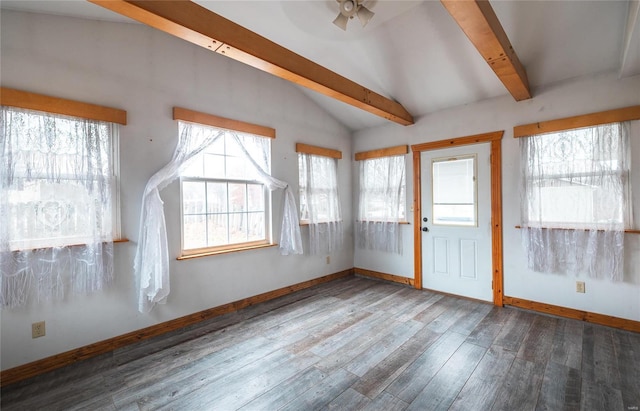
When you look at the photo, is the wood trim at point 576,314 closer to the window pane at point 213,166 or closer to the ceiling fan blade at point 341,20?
the ceiling fan blade at point 341,20

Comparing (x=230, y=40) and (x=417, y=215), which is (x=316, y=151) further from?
(x=230, y=40)

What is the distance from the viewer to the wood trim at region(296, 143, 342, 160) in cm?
414

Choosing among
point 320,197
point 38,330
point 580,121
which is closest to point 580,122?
point 580,121

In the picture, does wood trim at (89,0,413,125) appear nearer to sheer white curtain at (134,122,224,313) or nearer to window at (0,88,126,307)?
window at (0,88,126,307)

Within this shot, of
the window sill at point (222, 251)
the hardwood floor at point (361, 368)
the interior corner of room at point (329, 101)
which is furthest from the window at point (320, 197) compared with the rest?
the hardwood floor at point (361, 368)

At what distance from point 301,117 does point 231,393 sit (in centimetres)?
351

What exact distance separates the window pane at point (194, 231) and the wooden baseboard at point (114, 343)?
760 mm

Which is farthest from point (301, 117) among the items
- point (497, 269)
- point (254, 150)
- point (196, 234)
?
point (497, 269)

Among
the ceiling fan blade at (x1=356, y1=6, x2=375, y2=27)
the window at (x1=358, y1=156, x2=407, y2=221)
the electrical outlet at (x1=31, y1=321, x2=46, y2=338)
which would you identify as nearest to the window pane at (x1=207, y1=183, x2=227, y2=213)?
the electrical outlet at (x1=31, y1=321, x2=46, y2=338)

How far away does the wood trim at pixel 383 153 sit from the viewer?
14.1ft

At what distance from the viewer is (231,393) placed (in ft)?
6.38

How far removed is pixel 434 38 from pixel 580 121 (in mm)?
1763

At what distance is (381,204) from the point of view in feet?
15.1

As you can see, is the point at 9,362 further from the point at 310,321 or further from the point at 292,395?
the point at 310,321
